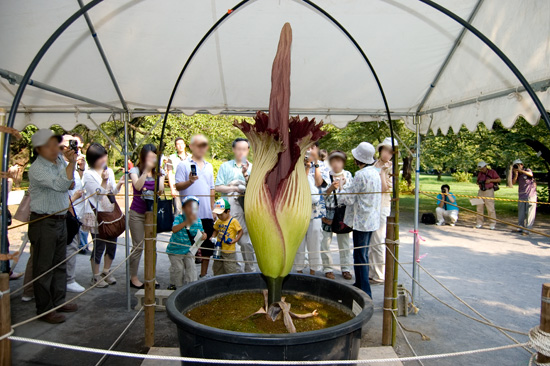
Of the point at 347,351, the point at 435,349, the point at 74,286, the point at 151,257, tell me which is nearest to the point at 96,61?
the point at 151,257

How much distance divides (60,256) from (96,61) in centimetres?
166

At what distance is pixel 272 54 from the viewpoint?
11.3 ft

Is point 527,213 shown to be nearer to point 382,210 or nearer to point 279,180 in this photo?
point 382,210

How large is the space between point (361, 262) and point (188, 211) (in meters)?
1.70

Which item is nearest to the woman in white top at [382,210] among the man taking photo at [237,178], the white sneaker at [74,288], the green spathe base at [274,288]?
the man taking photo at [237,178]

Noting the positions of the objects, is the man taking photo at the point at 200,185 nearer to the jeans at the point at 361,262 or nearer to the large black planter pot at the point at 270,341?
the jeans at the point at 361,262

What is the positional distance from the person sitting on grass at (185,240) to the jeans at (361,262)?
5.05ft

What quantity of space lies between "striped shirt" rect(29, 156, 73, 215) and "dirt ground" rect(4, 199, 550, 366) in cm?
97

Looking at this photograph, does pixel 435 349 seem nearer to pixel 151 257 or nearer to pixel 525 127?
pixel 151 257

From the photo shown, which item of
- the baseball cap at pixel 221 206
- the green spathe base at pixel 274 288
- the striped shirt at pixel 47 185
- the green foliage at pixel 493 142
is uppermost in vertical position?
the green foliage at pixel 493 142

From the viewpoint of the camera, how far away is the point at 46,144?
9.49 feet

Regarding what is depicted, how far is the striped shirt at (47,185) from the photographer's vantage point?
292 centimetres

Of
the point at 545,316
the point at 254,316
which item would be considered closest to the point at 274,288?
the point at 254,316

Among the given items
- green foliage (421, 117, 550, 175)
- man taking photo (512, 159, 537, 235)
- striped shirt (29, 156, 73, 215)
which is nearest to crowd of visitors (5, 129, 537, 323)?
striped shirt (29, 156, 73, 215)
